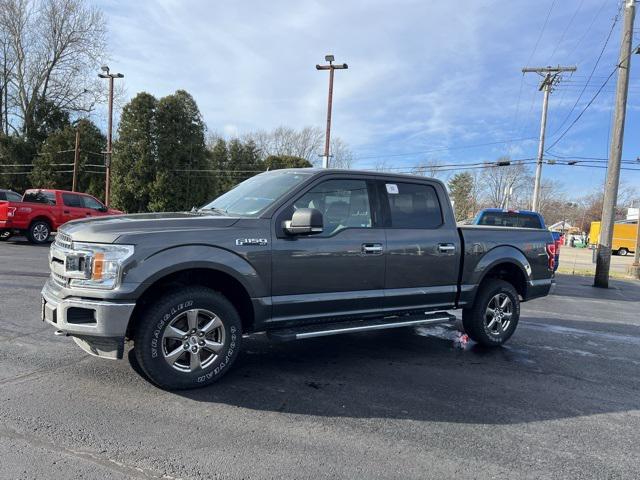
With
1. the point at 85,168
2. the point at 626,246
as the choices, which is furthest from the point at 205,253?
the point at 626,246

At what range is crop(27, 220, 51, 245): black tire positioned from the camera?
15.5 meters

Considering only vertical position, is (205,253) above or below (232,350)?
above

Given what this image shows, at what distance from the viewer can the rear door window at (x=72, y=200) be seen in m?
16.5

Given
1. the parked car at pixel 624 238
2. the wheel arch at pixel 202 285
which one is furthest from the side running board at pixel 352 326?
the parked car at pixel 624 238

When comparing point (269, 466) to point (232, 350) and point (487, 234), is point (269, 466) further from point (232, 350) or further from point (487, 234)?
point (487, 234)

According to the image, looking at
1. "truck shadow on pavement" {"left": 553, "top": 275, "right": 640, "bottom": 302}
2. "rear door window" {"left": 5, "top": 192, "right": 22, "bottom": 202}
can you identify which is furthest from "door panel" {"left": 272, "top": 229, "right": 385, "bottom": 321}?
"rear door window" {"left": 5, "top": 192, "right": 22, "bottom": 202}

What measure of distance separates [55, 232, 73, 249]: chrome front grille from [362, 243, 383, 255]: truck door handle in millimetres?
2606

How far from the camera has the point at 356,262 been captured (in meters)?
4.54

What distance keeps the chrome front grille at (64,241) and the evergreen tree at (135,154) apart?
25.7 metres

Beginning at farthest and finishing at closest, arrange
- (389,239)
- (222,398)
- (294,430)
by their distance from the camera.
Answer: (389,239) → (222,398) → (294,430)

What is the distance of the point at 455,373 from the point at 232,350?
2.31m

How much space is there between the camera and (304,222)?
397 centimetres

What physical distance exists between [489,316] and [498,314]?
0.13 m

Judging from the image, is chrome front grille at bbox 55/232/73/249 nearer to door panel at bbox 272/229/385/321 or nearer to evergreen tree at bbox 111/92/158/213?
door panel at bbox 272/229/385/321
